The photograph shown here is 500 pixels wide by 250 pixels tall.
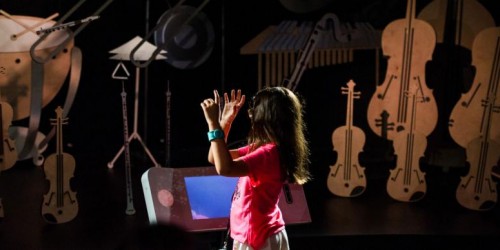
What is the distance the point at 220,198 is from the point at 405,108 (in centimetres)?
236

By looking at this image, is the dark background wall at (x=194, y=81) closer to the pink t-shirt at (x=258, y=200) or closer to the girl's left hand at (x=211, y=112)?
the pink t-shirt at (x=258, y=200)

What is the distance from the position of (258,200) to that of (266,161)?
8.4 inches

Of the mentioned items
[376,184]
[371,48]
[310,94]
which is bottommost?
[376,184]

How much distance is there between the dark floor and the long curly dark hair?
65.2 inches

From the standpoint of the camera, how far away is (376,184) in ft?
22.6

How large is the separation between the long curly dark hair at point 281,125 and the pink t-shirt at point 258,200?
40 millimetres

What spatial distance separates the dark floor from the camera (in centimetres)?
530

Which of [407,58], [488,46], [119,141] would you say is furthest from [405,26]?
[119,141]

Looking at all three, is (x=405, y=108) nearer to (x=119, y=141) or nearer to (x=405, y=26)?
(x=405, y=26)

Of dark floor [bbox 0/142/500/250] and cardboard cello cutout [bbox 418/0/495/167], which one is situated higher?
cardboard cello cutout [bbox 418/0/495/167]

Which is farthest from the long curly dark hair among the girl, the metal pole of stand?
the metal pole of stand

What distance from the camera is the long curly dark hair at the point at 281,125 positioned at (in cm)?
354

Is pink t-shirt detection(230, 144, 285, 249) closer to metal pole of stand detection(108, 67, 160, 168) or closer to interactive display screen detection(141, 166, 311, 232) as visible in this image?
interactive display screen detection(141, 166, 311, 232)

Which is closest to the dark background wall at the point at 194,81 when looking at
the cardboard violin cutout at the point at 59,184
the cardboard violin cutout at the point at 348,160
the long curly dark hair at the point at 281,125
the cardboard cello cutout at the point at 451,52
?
the cardboard cello cutout at the point at 451,52
